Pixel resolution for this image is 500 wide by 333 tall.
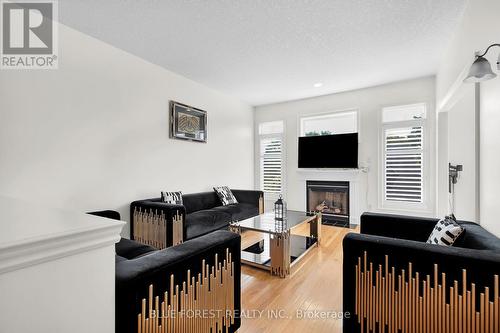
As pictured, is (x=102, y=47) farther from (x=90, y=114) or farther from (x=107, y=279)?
(x=107, y=279)

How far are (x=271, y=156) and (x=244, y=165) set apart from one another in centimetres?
71

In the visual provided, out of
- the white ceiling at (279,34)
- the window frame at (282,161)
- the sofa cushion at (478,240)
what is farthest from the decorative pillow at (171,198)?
the sofa cushion at (478,240)

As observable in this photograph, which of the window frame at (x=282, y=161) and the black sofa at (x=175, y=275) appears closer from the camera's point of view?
the black sofa at (x=175, y=275)

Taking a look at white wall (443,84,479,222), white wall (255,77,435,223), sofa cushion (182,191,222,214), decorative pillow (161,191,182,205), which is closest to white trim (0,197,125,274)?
decorative pillow (161,191,182,205)

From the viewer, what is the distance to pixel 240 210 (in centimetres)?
402

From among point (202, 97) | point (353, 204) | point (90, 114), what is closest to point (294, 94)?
point (202, 97)

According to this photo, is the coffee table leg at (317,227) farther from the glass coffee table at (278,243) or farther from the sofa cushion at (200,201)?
the sofa cushion at (200,201)

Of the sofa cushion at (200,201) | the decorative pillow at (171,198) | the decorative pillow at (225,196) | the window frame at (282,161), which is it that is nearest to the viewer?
the decorative pillow at (171,198)

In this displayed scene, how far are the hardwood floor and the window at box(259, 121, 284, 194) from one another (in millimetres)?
2827

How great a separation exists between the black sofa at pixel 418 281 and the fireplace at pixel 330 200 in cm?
311

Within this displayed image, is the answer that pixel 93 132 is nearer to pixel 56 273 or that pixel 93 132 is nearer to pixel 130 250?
pixel 130 250

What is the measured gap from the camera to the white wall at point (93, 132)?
7.39 ft

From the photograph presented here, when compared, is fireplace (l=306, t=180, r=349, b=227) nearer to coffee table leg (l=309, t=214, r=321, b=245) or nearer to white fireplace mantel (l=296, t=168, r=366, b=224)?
white fireplace mantel (l=296, t=168, r=366, b=224)

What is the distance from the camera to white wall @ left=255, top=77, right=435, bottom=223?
13.5 feet
